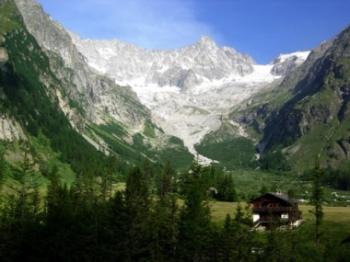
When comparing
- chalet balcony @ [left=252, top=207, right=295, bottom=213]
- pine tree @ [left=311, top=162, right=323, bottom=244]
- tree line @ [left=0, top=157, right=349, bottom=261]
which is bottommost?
tree line @ [left=0, top=157, right=349, bottom=261]

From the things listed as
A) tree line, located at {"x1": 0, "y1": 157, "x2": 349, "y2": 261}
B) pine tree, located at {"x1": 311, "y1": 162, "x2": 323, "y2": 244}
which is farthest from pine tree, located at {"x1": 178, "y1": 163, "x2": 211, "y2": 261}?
pine tree, located at {"x1": 311, "y1": 162, "x2": 323, "y2": 244}

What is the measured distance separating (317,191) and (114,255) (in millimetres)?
57216

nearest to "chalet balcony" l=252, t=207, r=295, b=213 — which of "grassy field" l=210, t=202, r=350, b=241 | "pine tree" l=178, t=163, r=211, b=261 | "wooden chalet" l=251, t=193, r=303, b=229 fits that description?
"wooden chalet" l=251, t=193, r=303, b=229

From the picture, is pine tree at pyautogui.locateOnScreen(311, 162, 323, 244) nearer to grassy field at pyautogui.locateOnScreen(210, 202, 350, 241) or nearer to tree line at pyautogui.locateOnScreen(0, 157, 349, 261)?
tree line at pyautogui.locateOnScreen(0, 157, 349, 261)

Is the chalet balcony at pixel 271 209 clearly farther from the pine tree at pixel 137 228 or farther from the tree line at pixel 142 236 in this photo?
the pine tree at pixel 137 228

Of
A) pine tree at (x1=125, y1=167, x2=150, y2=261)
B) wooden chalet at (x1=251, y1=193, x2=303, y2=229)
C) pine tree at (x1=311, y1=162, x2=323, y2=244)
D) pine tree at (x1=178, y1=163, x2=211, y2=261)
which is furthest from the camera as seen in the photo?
wooden chalet at (x1=251, y1=193, x2=303, y2=229)

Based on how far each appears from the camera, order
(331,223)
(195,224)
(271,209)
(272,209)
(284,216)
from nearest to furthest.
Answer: (195,224) → (331,223) → (284,216) → (271,209) → (272,209)

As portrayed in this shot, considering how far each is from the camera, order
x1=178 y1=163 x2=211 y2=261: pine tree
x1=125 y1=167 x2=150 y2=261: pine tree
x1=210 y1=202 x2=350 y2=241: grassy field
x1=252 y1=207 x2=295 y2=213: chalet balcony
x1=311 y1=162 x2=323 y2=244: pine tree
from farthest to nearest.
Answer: x1=252 y1=207 x2=295 y2=213: chalet balcony
x1=210 y1=202 x2=350 y2=241: grassy field
x1=311 y1=162 x2=323 y2=244: pine tree
x1=125 y1=167 x2=150 y2=261: pine tree
x1=178 y1=163 x2=211 y2=261: pine tree

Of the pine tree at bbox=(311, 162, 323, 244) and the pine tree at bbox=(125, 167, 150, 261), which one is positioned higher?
the pine tree at bbox=(311, 162, 323, 244)

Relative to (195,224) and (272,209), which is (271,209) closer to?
(272,209)

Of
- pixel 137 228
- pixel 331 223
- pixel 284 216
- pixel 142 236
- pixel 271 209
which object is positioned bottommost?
pixel 142 236

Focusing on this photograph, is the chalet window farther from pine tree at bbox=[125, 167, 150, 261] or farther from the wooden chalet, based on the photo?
pine tree at bbox=[125, 167, 150, 261]

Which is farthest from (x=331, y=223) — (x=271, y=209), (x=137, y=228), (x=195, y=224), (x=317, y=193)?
(x=137, y=228)

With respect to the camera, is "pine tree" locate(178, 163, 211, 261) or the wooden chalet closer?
"pine tree" locate(178, 163, 211, 261)
